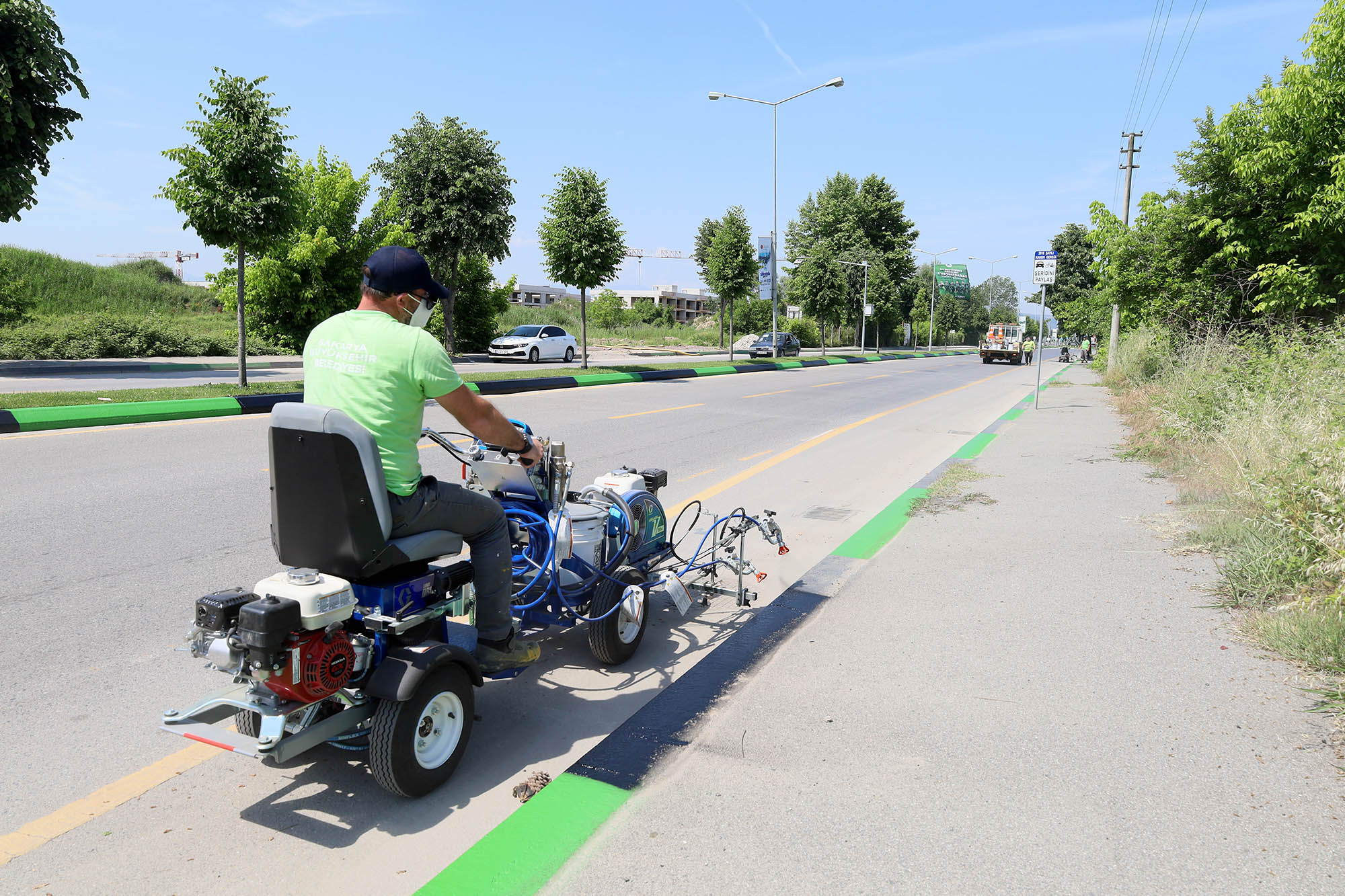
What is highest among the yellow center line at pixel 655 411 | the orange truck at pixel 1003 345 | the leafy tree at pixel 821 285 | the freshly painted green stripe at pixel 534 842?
the leafy tree at pixel 821 285

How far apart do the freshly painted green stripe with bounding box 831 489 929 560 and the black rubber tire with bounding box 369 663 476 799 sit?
369 cm

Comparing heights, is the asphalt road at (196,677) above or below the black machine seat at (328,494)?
below

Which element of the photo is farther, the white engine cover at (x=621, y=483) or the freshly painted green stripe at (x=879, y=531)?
the freshly painted green stripe at (x=879, y=531)

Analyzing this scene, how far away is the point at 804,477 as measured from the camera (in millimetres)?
9234

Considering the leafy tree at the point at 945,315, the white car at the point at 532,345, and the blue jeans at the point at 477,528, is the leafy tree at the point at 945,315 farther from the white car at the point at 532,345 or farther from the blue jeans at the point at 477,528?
the blue jeans at the point at 477,528

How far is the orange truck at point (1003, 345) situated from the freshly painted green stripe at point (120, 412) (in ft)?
145

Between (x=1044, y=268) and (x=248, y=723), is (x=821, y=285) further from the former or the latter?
(x=248, y=723)

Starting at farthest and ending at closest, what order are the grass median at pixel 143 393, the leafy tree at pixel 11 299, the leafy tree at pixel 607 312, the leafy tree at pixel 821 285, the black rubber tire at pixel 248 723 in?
the leafy tree at pixel 607 312
the leafy tree at pixel 821 285
the leafy tree at pixel 11 299
the grass median at pixel 143 393
the black rubber tire at pixel 248 723

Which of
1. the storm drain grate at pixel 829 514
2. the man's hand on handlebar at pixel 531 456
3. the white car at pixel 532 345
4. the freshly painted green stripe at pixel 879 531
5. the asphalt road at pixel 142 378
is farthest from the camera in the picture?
the white car at pixel 532 345

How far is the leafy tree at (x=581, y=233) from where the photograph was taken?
23.6m

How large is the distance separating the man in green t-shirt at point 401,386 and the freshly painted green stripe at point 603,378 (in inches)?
727

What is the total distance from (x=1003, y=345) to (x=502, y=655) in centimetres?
5065

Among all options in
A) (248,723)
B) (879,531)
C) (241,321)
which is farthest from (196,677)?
(241,321)

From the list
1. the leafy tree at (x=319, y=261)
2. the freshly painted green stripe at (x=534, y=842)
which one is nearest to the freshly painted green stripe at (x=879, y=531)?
the freshly painted green stripe at (x=534, y=842)
